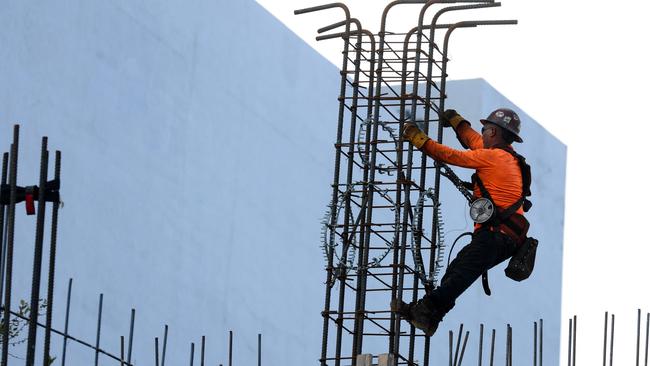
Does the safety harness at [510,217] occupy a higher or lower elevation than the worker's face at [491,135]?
lower

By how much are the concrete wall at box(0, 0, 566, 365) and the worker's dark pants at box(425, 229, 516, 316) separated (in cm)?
1318

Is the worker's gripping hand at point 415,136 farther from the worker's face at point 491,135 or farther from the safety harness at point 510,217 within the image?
the worker's face at point 491,135

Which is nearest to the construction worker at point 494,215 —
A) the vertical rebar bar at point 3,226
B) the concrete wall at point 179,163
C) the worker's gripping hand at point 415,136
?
the worker's gripping hand at point 415,136

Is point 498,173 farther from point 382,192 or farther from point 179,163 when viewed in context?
point 179,163

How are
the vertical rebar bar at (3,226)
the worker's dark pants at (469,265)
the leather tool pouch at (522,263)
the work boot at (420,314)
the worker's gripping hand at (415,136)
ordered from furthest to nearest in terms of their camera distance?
the leather tool pouch at (522,263) < the worker's dark pants at (469,265) < the work boot at (420,314) < the worker's gripping hand at (415,136) < the vertical rebar bar at (3,226)

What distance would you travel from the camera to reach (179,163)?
32562mm

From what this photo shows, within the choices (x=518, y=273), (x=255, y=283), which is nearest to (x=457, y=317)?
(x=255, y=283)

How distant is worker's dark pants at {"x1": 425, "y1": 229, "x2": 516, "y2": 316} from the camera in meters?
14.8

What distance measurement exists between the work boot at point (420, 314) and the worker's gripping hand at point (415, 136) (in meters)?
1.40

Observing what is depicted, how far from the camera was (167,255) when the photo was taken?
105 feet

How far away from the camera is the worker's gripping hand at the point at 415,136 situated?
1457 centimetres

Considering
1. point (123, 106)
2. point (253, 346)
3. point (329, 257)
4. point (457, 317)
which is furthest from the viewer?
point (457, 317)

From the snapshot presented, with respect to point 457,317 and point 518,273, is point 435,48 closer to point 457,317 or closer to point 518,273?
point 518,273

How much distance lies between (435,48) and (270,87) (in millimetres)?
20454
